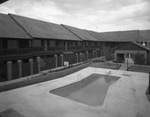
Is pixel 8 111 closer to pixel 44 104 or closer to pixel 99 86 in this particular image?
pixel 44 104

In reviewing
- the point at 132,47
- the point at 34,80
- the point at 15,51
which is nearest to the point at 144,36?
the point at 132,47

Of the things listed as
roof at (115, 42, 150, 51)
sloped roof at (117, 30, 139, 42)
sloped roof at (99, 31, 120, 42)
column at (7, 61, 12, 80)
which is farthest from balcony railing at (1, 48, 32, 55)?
sloped roof at (117, 30, 139, 42)

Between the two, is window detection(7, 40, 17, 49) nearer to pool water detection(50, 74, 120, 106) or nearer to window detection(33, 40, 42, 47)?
window detection(33, 40, 42, 47)

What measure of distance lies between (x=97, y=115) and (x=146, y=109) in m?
3.64

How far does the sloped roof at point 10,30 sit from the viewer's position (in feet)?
52.4

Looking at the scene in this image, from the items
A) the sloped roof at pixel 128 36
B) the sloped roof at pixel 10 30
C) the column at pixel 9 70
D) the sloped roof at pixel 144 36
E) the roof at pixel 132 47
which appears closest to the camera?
the column at pixel 9 70

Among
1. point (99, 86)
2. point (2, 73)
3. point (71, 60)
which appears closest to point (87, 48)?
point (71, 60)

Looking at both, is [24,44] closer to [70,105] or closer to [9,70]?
[9,70]

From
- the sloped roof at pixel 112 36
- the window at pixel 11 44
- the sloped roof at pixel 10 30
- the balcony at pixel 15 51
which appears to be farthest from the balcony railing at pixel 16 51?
the sloped roof at pixel 112 36

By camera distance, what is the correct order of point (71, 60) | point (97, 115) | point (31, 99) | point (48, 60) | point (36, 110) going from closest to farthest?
point (97, 115) < point (36, 110) < point (31, 99) < point (48, 60) < point (71, 60)

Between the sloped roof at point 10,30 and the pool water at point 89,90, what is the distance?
1043 cm

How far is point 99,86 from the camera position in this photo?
14422 mm

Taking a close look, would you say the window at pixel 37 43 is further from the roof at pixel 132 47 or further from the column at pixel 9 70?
the roof at pixel 132 47

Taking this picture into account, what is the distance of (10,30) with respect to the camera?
1722 centimetres
